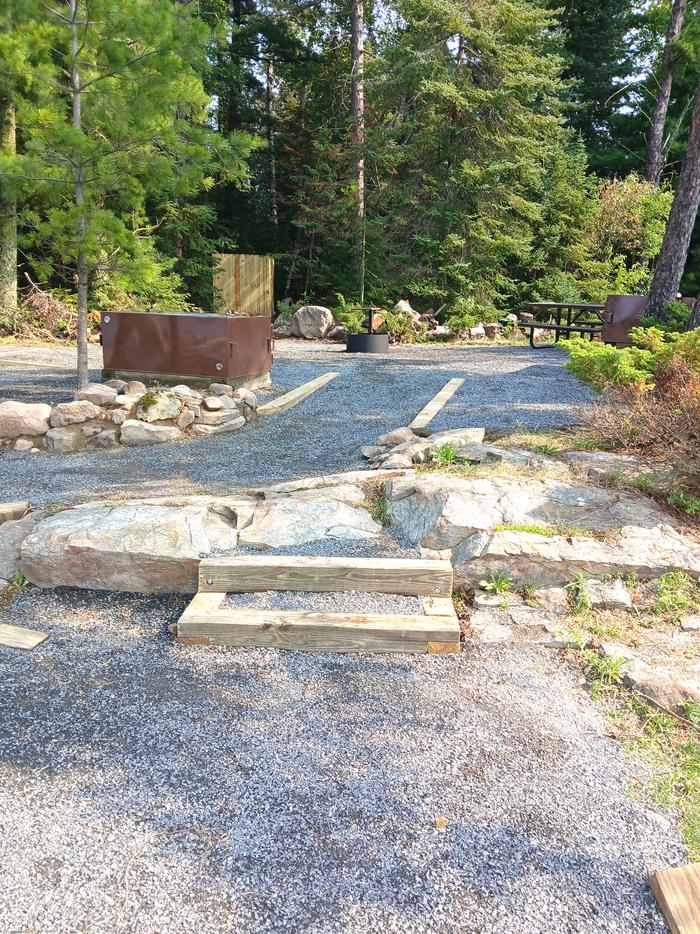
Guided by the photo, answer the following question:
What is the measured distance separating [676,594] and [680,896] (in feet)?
6.00

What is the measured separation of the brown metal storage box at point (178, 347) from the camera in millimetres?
7297

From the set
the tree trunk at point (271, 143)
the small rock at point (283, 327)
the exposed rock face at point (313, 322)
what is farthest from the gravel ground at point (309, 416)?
the tree trunk at point (271, 143)

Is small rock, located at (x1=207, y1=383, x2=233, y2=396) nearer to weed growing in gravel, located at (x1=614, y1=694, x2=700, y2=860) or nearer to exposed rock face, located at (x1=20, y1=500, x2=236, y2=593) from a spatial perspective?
exposed rock face, located at (x1=20, y1=500, x2=236, y2=593)

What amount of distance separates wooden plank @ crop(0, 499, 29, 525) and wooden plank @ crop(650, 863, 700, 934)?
3.73 metres

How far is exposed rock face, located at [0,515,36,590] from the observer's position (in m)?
3.76

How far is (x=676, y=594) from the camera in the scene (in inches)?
135

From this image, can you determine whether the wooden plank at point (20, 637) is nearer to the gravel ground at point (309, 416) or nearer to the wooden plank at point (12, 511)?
the wooden plank at point (12, 511)

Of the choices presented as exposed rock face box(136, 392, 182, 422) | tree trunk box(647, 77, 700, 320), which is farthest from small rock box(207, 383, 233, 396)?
tree trunk box(647, 77, 700, 320)

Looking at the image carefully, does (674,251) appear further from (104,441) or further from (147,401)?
(104,441)

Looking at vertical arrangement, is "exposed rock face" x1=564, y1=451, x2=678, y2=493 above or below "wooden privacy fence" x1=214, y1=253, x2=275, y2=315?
below

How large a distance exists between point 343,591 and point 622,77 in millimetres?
23476

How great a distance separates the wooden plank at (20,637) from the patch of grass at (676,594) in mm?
2892

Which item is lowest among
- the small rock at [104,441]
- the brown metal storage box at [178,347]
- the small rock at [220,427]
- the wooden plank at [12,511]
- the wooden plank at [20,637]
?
the wooden plank at [20,637]

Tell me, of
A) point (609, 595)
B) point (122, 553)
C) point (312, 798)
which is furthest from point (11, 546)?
point (609, 595)
